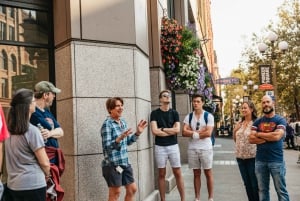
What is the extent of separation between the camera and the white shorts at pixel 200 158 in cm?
770

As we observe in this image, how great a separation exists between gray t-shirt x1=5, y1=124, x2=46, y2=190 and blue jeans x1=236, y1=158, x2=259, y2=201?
3.90 meters

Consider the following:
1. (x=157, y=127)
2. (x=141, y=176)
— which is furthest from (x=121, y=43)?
(x=141, y=176)

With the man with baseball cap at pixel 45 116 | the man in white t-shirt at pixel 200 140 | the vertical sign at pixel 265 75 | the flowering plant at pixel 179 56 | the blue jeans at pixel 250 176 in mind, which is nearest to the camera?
the man with baseball cap at pixel 45 116

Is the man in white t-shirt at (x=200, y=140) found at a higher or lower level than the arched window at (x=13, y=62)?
lower

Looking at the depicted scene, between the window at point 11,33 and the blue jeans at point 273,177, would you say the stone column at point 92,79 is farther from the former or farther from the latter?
the blue jeans at point 273,177

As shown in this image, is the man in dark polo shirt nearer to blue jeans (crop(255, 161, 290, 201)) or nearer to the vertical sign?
blue jeans (crop(255, 161, 290, 201))

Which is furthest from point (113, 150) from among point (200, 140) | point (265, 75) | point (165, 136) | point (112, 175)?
point (265, 75)

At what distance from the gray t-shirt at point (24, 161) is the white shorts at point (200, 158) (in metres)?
4.20

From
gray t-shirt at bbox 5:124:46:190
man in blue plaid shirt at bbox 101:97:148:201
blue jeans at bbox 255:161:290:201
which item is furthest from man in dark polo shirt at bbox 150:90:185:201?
gray t-shirt at bbox 5:124:46:190

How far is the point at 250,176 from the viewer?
6.89 m

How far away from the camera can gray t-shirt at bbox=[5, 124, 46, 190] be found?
153 inches

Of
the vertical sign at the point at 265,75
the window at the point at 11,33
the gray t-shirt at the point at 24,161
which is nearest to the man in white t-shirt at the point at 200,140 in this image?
the window at the point at 11,33

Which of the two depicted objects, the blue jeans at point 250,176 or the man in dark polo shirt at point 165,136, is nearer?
the blue jeans at point 250,176

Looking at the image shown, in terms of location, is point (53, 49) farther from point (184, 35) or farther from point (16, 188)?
point (184, 35)
